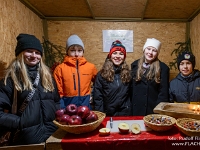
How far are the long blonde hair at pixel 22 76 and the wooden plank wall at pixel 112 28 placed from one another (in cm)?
180

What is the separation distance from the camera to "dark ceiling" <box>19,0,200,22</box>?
2430 mm

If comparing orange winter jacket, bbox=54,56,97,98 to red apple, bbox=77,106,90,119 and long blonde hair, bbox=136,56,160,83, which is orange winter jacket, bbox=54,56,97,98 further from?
red apple, bbox=77,106,90,119

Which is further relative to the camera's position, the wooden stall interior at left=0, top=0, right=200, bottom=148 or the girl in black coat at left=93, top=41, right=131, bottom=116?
the wooden stall interior at left=0, top=0, right=200, bottom=148

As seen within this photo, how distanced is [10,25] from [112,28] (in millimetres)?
1719

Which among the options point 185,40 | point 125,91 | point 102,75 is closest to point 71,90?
point 102,75

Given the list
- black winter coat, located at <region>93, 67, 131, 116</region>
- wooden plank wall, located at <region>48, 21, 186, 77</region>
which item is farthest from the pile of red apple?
wooden plank wall, located at <region>48, 21, 186, 77</region>

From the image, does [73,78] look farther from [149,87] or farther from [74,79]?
[149,87]

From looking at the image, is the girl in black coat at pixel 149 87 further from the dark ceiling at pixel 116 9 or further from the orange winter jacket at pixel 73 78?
the dark ceiling at pixel 116 9

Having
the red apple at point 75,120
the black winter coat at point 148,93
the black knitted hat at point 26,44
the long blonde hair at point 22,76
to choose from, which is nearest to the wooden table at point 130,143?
the red apple at point 75,120

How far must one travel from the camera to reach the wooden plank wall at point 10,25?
192cm

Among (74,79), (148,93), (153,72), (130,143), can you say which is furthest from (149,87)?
(130,143)

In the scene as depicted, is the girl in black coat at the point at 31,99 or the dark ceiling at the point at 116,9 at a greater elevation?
the dark ceiling at the point at 116,9

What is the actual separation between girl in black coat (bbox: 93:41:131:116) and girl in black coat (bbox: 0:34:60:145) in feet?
2.09

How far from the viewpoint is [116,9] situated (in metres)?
2.69
